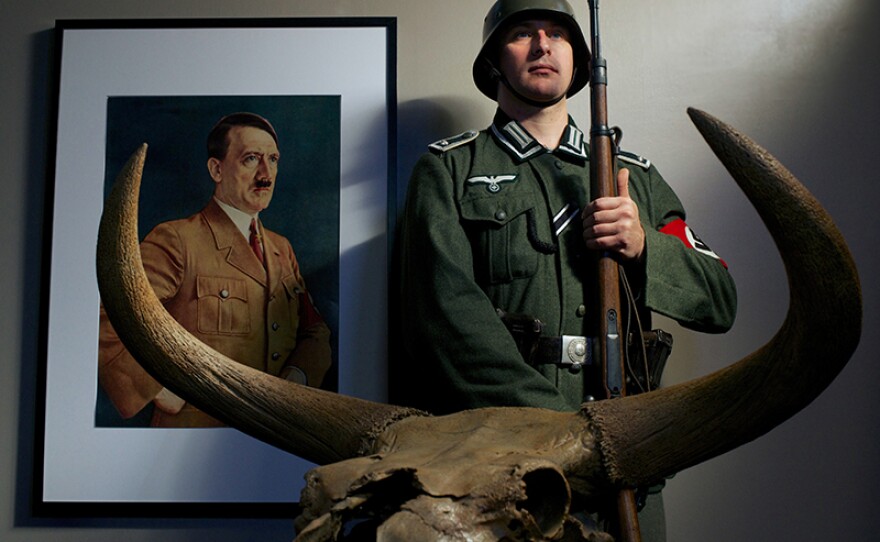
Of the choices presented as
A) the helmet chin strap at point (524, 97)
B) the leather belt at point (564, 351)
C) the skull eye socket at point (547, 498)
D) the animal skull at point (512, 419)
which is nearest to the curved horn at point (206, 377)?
the animal skull at point (512, 419)

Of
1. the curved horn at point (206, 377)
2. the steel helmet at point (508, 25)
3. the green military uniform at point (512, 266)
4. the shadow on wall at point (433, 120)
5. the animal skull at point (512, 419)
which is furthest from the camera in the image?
the shadow on wall at point (433, 120)

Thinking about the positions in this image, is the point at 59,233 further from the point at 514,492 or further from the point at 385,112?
the point at 514,492

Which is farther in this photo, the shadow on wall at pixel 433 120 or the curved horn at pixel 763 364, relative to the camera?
the shadow on wall at pixel 433 120

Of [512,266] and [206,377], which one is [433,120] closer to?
[512,266]

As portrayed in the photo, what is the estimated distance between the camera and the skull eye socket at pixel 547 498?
1002 millimetres

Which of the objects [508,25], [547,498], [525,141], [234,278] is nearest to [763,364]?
[547,498]

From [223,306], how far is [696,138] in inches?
42.9

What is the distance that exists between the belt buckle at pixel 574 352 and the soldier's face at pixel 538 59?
1.56 feet

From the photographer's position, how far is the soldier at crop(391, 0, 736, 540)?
153cm

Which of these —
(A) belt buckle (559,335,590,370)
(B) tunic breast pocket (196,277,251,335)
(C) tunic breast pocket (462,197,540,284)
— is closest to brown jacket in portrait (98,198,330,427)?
(B) tunic breast pocket (196,277,251,335)

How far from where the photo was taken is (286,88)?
202cm

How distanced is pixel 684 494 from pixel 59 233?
1447mm

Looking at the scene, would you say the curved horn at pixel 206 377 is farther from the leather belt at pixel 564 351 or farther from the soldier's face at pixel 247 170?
the soldier's face at pixel 247 170

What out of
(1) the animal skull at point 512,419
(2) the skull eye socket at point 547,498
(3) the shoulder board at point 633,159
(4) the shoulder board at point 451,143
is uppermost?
(4) the shoulder board at point 451,143
